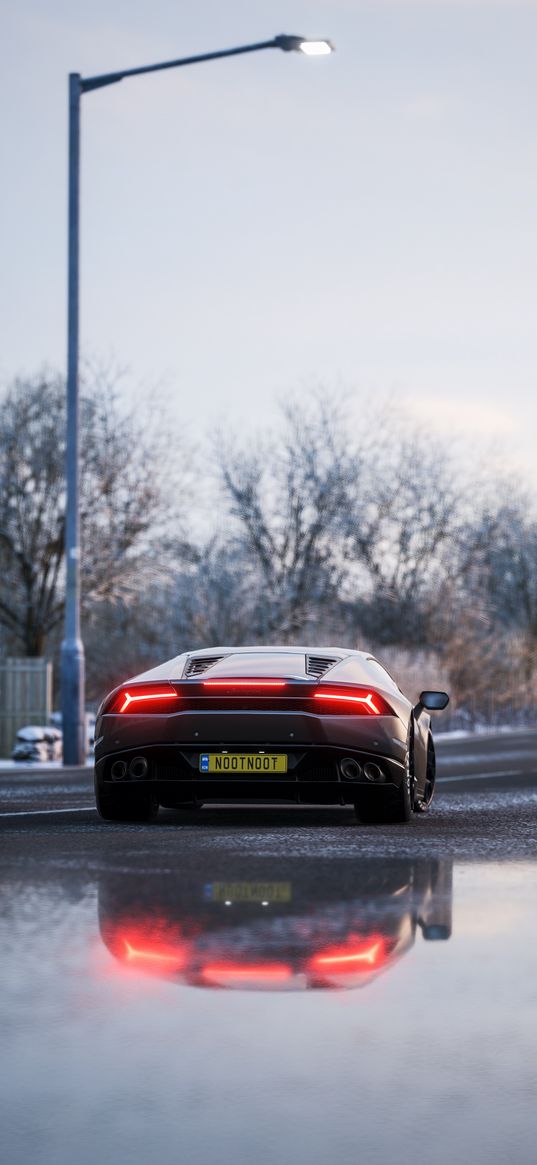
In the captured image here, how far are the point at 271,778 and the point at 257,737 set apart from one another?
0.94 ft

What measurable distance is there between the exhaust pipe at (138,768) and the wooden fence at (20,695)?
587 inches

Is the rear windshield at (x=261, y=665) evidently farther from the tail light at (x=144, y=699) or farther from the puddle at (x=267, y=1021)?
the puddle at (x=267, y=1021)

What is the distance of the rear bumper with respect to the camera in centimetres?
1196

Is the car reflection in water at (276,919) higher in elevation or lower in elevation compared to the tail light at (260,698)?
lower

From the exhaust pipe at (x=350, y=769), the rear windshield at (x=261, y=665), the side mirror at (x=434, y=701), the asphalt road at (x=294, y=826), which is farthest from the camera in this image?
the side mirror at (x=434, y=701)

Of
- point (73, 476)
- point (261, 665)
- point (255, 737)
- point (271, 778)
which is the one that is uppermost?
point (73, 476)

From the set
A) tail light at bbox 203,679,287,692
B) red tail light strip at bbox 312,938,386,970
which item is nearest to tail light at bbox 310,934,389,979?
red tail light strip at bbox 312,938,386,970

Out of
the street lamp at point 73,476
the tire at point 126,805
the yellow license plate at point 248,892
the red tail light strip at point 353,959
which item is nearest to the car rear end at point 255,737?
the tire at point 126,805

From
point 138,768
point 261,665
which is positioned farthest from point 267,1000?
point 261,665

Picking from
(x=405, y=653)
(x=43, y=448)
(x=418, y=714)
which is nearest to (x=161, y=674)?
(x=418, y=714)

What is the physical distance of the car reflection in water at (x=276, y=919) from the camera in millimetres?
6945

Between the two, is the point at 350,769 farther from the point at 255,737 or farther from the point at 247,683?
the point at 247,683

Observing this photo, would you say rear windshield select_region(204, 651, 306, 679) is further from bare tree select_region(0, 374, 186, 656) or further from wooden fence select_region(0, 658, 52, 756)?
bare tree select_region(0, 374, 186, 656)

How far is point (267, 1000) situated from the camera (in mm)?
6336
